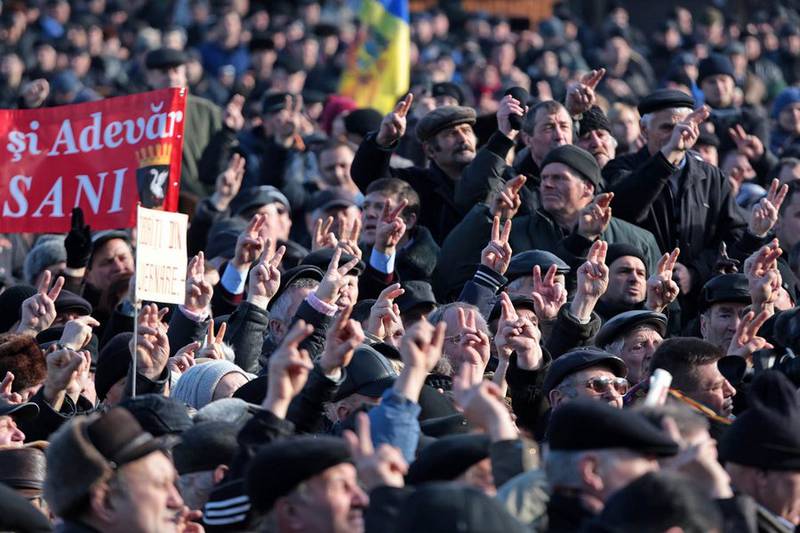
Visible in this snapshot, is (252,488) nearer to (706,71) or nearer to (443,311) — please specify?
(443,311)

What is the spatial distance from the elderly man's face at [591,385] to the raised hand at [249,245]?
2497mm

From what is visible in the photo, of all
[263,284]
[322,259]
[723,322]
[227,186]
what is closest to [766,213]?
[723,322]

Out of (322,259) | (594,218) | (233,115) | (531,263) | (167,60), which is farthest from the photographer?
(167,60)

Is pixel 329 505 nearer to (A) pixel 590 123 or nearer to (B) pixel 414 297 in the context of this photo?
(B) pixel 414 297

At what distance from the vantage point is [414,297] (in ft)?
32.9

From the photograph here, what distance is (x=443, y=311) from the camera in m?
9.26

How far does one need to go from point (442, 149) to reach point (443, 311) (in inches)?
105

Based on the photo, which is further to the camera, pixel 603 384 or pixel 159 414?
pixel 603 384

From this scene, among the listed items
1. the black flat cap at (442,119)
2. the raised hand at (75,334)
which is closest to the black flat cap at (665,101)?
the black flat cap at (442,119)

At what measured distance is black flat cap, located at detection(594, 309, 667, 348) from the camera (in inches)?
373

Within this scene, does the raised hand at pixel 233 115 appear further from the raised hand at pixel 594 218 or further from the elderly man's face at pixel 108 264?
the raised hand at pixel 594 218

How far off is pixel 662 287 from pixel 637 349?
24.9 inches

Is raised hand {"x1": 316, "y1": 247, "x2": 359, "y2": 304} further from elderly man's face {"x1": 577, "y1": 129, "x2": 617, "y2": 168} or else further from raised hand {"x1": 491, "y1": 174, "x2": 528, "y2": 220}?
elderly man's face {"x1": 577, "y1": 129, "x2": 617, "y2": 168}

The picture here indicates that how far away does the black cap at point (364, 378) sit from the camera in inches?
319
